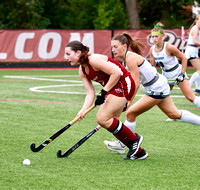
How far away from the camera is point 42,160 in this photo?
5.23 m

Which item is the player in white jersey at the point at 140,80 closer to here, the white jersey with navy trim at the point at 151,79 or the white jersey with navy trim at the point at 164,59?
the white jersey with navy trim at the point at 151,79

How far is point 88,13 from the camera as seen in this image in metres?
30.8

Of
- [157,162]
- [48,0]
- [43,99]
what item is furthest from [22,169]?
[48,0]

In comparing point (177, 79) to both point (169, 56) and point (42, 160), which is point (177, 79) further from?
point (42, 160)

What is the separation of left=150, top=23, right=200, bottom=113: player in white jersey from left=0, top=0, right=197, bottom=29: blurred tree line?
1971cm

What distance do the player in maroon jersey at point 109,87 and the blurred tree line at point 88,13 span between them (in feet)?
74.7

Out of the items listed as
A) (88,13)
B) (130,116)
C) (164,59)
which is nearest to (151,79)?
(130,116)

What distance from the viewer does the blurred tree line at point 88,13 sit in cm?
2847

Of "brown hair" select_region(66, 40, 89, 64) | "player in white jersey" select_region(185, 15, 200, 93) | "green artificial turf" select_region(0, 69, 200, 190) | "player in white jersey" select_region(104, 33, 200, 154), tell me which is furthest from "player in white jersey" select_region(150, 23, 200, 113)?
"brown hair" select_region(66, 40, 89, 64)

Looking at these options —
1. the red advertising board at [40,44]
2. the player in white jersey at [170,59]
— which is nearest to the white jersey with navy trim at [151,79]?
the player in white jersey at [170,59]

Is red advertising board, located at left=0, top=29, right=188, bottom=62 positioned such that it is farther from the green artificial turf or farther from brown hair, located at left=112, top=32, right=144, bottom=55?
brown hair, located at left=112, top=32, right=144, bottom=55

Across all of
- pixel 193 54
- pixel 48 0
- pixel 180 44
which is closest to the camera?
pixel 193 54

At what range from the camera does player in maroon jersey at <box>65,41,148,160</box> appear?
5.03 m

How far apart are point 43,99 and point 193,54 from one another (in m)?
3.66
